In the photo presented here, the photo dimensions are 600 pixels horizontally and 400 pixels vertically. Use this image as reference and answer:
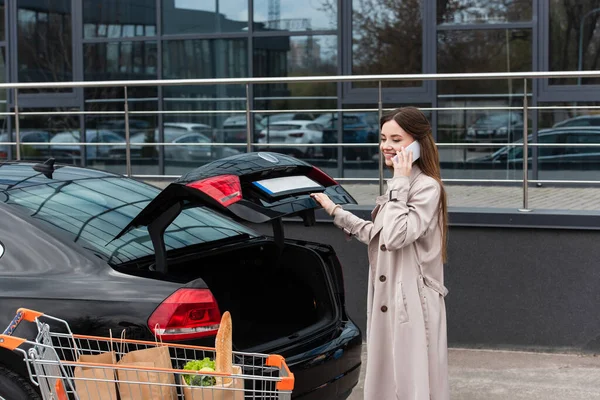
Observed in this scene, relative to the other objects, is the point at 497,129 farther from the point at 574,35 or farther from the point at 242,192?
the point at 242,192

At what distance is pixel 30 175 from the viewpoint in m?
4.75

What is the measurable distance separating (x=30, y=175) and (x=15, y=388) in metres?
1.38

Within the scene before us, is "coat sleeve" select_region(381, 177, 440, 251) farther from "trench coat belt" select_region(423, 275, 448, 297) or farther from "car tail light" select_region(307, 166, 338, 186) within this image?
"car tail light" select_region(307, 166, 338, 186)

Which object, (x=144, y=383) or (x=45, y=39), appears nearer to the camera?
(x=144, y=383)

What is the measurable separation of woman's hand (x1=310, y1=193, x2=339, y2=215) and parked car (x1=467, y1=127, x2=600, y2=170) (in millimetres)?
5734

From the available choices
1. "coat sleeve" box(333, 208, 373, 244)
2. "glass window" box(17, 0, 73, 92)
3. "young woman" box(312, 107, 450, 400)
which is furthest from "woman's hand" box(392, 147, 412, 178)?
"glass window" box(17, 0, 73, 92)

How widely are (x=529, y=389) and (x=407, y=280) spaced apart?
247cm

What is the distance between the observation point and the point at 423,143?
400 centimetres

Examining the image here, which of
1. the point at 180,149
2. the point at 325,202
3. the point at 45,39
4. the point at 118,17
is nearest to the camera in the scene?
the point at 325,202

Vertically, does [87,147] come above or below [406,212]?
above

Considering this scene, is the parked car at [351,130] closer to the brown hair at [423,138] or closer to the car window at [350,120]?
the car window at [350,120]

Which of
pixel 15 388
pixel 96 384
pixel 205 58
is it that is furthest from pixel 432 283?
pixel 205 58

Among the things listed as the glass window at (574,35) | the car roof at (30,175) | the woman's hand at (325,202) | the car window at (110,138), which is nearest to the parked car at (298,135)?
the car window at (110,138)

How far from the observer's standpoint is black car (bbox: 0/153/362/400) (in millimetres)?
3771
